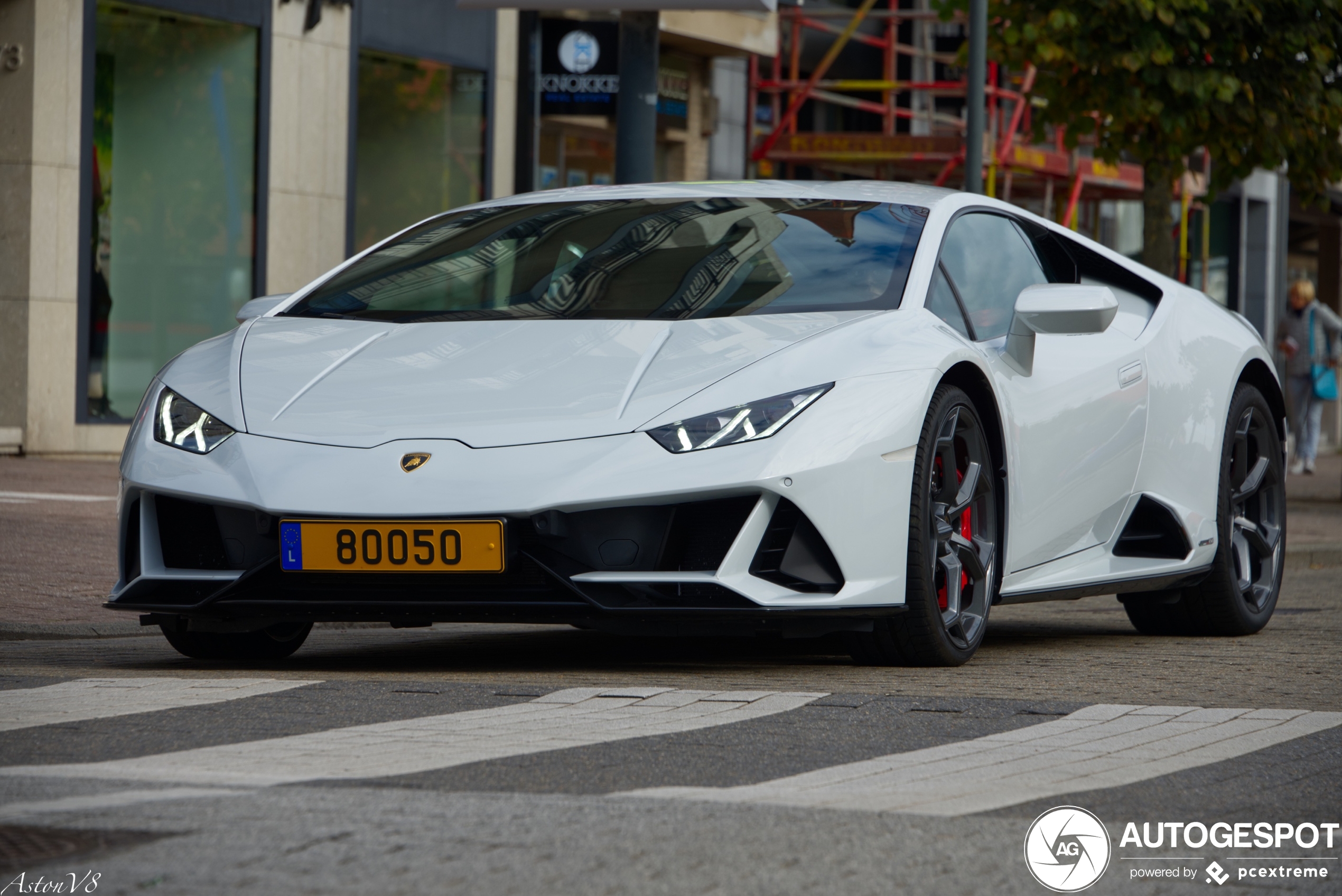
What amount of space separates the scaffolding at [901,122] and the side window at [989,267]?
13425mm

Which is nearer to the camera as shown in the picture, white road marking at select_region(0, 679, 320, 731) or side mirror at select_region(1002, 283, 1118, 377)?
white road marking at select_region(0, 679, 320, 731)

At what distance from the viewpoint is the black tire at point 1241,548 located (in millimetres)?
7051

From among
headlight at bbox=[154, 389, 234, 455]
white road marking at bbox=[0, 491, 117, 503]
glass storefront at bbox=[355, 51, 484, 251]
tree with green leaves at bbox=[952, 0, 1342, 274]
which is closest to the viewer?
headlight at bbox=[154, 389, 234, 455]

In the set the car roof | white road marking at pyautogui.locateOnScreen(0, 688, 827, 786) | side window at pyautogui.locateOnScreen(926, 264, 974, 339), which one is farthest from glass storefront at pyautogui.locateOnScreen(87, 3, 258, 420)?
white road marking at pyautogui.locateOnScreen(0, 688, 827, 786)

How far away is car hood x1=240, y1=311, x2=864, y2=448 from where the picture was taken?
503 cm

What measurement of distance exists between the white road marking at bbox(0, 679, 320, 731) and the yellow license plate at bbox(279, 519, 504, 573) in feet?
0.98

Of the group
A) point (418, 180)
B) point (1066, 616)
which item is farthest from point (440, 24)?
point (1066, 616)

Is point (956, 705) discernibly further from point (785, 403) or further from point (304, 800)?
point (304, 800)

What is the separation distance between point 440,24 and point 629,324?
13.2m

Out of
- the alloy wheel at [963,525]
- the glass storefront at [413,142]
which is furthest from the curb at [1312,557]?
the glass storefront at [413,142]

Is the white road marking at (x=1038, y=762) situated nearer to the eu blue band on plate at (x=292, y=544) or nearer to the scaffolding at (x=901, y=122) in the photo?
the eu blue band on plate at (x=292, y=544)

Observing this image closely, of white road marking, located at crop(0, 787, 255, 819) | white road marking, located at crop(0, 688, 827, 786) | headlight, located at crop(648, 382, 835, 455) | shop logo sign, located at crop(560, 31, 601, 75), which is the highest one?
shop logo sign, located at crop(560, 31, 601, 75)

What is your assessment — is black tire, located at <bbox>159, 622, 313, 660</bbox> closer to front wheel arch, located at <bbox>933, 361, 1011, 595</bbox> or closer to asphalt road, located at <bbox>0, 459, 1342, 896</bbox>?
asphalt road, located at <bbox>0, 459, 1342, 896</bbox>

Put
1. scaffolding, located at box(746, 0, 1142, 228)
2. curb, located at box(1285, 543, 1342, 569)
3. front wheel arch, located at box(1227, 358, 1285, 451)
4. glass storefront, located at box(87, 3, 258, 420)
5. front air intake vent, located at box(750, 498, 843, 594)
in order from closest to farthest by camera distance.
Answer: front air intake vent, located at box(750, 498, 843, 594) → front wheel arch, located at box(1227, 358, 1285, 451) → curb, located at box(1285, 543, 1342, 569) → glass storefront, located at box(87, 3, 258, 420) → scaffolding, located at box(746, 0, 1142, 228)
